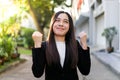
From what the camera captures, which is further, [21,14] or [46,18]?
[46,18]

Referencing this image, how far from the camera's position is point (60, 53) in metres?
3.13

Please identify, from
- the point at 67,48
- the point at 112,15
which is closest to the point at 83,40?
the point at 67,48

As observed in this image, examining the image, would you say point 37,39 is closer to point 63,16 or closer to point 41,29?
point 63,16

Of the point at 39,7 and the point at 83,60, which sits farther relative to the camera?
the point at 39,7

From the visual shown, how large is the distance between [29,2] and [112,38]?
9.01 metres

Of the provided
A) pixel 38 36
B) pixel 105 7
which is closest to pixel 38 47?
pixel 38 36

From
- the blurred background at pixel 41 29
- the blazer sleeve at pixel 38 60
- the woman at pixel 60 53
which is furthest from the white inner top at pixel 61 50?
the blurred background at pixel 41 29

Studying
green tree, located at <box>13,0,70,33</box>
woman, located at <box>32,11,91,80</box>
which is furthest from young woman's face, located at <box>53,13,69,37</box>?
green tree, located at <box>13,0,70,33</box>

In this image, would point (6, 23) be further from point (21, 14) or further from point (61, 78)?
point (61, 78)

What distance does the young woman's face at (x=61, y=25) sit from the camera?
315 centimetres

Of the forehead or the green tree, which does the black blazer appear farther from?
the green tree

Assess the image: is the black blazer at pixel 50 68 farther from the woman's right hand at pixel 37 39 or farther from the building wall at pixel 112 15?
the building wall at pixel 112 15

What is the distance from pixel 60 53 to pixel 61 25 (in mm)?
253

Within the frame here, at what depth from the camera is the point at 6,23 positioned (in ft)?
71.6
